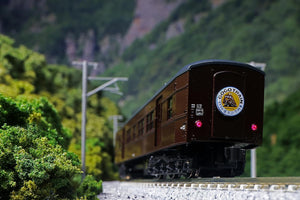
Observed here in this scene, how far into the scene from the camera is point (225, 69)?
1591 centimetres

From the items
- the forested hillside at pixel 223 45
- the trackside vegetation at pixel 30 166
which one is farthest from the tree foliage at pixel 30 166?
the forested hillside at pixel 223 45

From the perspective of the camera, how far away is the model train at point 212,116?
1541 cm

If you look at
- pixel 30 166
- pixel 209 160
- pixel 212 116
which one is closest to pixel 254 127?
pixel 212 116

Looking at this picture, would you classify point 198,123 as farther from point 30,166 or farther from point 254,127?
point 30,166

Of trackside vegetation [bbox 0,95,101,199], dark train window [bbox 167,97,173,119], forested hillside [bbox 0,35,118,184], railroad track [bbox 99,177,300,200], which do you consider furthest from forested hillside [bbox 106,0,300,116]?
trackside vegetation [bbox 0,95,101,199]

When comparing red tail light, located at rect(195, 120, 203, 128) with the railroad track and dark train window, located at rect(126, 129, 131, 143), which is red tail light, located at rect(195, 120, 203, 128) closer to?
the railroad track

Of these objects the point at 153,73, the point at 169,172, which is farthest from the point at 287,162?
the point at 153,73

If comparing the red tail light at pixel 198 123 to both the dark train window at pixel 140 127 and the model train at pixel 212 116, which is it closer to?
the model train at pixel 212 116

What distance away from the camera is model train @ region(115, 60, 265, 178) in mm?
15414

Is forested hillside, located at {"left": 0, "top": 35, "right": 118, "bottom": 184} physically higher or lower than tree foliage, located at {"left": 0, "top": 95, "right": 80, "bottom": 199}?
higher

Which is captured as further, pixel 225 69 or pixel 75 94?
pixel 75 94

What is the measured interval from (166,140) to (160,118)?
1527 mm

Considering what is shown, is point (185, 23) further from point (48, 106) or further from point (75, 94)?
point (48, 106)

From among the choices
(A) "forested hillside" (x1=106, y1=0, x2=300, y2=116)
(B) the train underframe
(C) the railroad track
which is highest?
(A) "forested hillside" (x1=106, y1=0, x2=300, y2=116)
